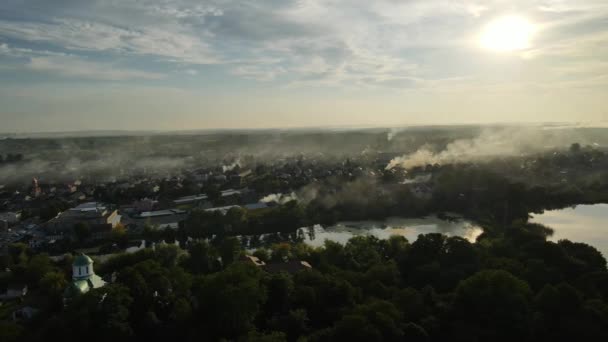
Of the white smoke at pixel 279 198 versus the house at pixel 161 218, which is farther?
the white smoke at pixel 279 198

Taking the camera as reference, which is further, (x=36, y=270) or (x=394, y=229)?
(x=394, y=229)

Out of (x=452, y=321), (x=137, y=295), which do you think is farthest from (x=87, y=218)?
(x=452, y=321)

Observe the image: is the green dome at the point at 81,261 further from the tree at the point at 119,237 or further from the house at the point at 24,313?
the tree at the point at 119,237

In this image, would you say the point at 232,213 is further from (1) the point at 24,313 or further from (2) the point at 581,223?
(2) the point at 581,223

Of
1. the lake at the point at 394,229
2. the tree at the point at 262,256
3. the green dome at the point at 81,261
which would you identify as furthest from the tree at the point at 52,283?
the lake at the point at 394,229

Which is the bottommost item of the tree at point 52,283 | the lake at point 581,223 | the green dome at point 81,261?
the lake at point 581,223

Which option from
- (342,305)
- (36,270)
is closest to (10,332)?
(36,270)

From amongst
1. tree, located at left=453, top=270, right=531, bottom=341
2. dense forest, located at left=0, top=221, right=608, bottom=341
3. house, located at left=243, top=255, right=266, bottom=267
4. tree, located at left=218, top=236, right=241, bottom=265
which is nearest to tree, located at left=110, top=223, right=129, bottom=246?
tree, located at left=218, top=236, right=241, bottom=265
